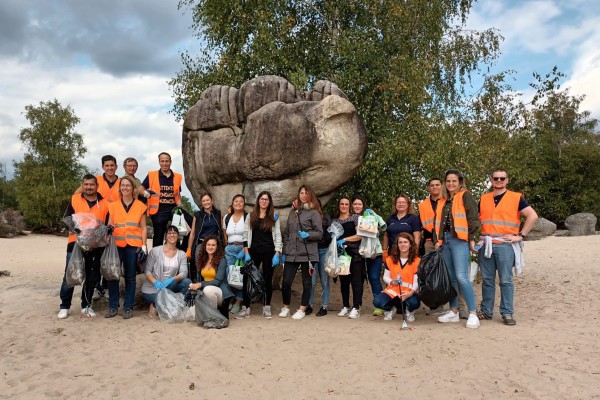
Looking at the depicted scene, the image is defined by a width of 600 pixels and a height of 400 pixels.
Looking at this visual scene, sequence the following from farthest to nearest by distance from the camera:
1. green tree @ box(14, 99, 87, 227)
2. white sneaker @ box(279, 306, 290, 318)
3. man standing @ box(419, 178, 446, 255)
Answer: green tree @ box(14, 99, 87, 227) → white sneaker @ box(279, 306, 290, 318) → man standing @ box(419, 178, 446, 255)

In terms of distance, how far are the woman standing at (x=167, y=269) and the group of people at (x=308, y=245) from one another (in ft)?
0.05

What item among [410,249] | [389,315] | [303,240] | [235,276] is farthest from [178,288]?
[410,249]

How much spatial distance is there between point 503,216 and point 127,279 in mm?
5465

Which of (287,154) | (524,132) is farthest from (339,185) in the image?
(524,132)

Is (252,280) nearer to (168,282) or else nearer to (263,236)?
(263,236)

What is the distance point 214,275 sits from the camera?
22.9 ft

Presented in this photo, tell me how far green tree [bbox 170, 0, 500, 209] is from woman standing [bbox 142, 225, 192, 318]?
4.63m

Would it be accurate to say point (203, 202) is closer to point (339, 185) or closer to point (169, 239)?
point (169, 239)

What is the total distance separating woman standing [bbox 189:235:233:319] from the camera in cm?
675

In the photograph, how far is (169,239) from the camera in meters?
7.01

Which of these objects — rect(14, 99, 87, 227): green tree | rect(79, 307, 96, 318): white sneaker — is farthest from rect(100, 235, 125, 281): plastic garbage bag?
rect(14, 99, 87, 227): green tree

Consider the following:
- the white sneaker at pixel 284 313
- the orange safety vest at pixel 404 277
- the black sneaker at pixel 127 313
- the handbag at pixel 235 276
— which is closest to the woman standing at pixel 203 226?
the handbag at pixel 235 276

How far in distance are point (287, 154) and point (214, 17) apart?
6546 millimetres

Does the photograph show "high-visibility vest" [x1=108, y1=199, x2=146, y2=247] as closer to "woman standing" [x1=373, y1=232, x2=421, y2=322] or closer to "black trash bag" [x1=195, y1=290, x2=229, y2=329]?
"black trash bag" [x1=195, y1=290, x2=229, y2=329]
